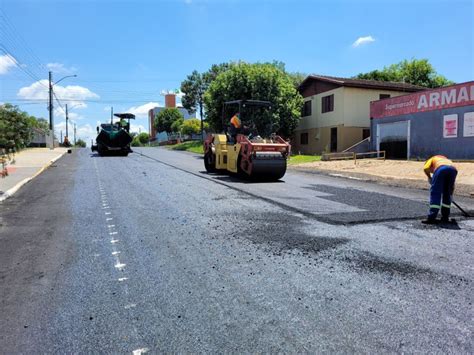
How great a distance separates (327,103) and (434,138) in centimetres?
1179

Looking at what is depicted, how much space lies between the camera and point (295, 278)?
4.90 m

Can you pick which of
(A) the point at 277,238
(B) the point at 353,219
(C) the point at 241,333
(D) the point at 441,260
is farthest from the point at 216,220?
(C) the point at 241,333

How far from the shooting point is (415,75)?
162ft

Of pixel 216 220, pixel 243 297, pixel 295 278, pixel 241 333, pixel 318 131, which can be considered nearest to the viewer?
pixel 241 333

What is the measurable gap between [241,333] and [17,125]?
33672 mm

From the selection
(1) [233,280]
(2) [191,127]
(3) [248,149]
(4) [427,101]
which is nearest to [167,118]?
(2) [191,127]

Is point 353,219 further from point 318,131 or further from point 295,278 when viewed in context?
point 318,131

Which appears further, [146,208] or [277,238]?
[146,208]

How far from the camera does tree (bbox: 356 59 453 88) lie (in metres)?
48.3

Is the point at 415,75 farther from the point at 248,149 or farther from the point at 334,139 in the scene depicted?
the point at 248,149

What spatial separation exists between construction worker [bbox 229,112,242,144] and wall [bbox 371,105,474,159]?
41.0 ft

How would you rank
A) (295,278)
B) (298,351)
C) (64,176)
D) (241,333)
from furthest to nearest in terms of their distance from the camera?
(64,176) → (295,278) → (241,333) → (298,351)

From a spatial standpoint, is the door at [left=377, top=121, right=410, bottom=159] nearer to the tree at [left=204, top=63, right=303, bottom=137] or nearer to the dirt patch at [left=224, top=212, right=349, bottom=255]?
the tree at [left=204, top=63, right=303, bottom=137]

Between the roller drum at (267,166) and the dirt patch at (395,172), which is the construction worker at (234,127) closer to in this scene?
the roller drum at (267,166)
